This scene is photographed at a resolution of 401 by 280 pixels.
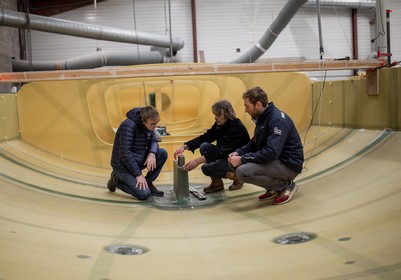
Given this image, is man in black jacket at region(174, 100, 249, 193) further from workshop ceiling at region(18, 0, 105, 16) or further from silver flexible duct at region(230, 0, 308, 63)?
workshop ceiling at region(18, 0, 105, 16)

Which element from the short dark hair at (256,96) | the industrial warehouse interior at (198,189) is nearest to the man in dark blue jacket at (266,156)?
the short dark hair at (256,96)

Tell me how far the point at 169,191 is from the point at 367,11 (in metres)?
12.4

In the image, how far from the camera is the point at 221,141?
4.52 meters

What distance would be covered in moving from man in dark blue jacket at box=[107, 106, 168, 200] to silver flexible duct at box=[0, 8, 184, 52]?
4346 millimetres

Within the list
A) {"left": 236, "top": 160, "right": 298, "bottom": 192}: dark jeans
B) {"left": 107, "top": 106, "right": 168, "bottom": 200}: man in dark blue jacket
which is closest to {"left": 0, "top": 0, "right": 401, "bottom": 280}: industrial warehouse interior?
{"left": 107, "top": 106, "right": 168, "bottom": 200}: man in dark blue jacket

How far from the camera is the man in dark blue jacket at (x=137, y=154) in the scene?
4223mm

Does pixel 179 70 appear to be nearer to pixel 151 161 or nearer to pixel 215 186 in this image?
pixel 151 161

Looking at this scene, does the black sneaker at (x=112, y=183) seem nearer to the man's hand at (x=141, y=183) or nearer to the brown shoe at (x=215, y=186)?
the man's hand at (x=141, y=183)

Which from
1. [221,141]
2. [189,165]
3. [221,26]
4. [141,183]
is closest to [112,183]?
[141,183]

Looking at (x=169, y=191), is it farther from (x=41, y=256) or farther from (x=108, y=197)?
(x=41, y=256)

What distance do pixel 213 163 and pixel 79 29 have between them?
7198 millimetres

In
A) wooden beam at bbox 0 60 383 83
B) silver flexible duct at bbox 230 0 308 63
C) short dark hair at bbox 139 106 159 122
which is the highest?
silver flexible duct at bbox 230 0 308 63

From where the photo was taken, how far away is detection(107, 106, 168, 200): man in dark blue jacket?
4.22 meters

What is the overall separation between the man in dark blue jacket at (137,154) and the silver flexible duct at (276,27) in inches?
247
